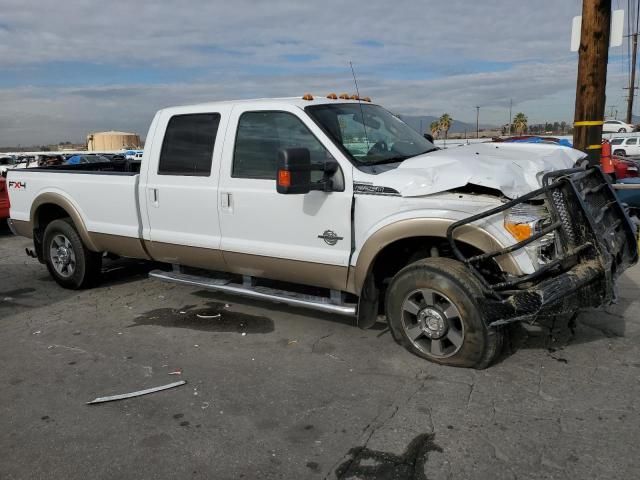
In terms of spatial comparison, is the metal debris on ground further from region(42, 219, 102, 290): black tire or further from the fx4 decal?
the fx4 decal

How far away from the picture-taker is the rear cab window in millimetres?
5082

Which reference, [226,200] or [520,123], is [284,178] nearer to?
[226,200]

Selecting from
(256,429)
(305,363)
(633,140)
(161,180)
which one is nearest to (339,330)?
(305,363)

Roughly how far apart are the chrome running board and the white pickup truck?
0.06 feet

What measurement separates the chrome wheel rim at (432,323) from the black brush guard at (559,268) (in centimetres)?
28

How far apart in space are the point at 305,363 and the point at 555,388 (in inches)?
69.0

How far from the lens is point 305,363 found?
4359 millimetres

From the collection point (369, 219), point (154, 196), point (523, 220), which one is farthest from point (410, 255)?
point (154, 196)

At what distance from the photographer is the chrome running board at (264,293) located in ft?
14.7

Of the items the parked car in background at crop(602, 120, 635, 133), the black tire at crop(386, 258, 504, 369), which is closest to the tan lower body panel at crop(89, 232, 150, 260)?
the black tire at crop(386, 258, 504, 369)

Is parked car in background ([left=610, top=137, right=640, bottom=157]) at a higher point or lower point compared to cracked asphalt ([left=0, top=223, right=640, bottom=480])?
higher

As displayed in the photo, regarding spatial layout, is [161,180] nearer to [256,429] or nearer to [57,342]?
[57,342]

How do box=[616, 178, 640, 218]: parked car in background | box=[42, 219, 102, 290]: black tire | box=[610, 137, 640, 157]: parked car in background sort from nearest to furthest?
box=[42, 219, 102, 290]: black tire
box=[616, 178, 640, 218]: parked car in background
box=[610, 137, 640, 157]: parked car in background

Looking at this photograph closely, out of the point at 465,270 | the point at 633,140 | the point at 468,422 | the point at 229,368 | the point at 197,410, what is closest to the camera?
the point at 468,422
